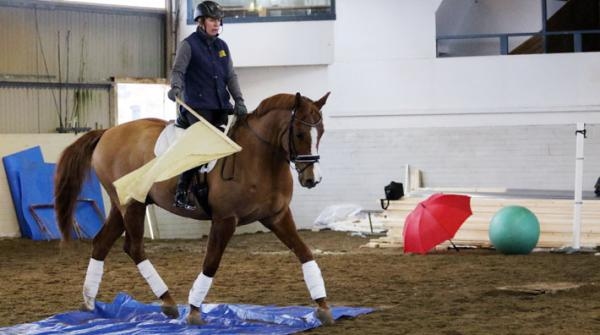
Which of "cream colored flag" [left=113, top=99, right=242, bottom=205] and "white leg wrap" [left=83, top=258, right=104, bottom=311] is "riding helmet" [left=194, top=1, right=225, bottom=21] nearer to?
"cream colored flag" [left=113, top=99, right=242, bottom=205]

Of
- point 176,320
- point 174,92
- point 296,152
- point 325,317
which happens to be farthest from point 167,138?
point 325,317

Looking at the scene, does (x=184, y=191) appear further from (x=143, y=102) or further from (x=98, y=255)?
(x=143, y=102)

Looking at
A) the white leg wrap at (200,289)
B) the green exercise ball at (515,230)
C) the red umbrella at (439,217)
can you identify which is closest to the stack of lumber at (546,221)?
the green exercise ball at (515,230)

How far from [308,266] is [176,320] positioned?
1.03 metres

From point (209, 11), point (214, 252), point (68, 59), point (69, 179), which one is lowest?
point (214, 252)

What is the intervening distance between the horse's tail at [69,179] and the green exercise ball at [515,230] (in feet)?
17.4

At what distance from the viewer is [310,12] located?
16.5 metres

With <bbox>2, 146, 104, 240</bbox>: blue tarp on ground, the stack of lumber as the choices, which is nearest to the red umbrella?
the stack of lumber

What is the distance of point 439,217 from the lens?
→ 34.8 feet

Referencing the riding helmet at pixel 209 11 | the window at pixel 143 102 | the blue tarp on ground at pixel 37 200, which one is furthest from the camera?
the window at pixel 143 102

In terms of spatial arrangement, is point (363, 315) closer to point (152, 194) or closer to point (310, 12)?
point (152, 194)

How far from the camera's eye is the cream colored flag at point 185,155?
6.36 meters

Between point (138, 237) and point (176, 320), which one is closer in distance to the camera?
point (176, 320)

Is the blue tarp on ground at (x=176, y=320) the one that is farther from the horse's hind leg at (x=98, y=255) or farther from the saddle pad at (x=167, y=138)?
the saddle pad at (x=167, y=138)
